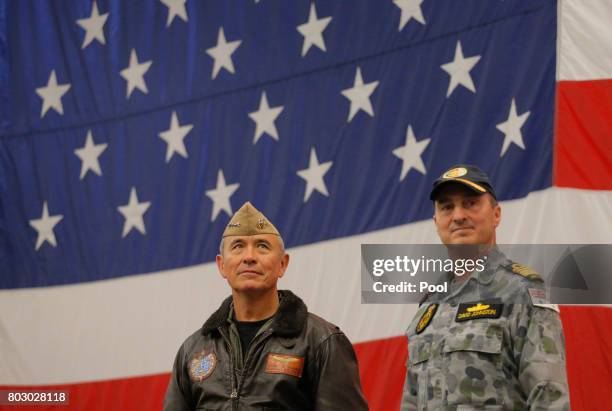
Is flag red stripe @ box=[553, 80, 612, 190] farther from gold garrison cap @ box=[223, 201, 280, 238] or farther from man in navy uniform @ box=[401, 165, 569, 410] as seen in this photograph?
gold garrison cap @ box=[223, 201, 280, 238]

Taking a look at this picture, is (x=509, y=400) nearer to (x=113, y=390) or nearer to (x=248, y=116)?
(x=248, y=116)

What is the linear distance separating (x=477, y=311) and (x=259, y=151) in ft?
7.08

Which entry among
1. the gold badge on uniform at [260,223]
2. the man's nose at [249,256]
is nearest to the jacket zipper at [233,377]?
the man's nose at [249,256]

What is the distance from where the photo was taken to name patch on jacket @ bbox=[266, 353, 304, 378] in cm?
218

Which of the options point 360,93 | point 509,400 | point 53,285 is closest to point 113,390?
point 53,285

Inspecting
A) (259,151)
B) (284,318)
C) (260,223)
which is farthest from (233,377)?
(259,151)

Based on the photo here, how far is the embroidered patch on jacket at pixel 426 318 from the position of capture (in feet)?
7.69

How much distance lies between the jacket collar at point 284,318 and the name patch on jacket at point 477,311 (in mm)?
404

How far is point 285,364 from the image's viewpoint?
2189 millimetres

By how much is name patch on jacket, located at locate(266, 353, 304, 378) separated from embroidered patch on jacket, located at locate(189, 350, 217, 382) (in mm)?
156

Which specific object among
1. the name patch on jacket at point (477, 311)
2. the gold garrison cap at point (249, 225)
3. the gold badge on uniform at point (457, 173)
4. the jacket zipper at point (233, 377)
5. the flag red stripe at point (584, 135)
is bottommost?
the jacket zipper at point (233, 377)

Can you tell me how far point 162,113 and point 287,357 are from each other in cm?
258

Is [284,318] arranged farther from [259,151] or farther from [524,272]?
[259,151]

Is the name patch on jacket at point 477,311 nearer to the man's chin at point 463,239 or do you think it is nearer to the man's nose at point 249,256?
the man's chin at point 463,239
